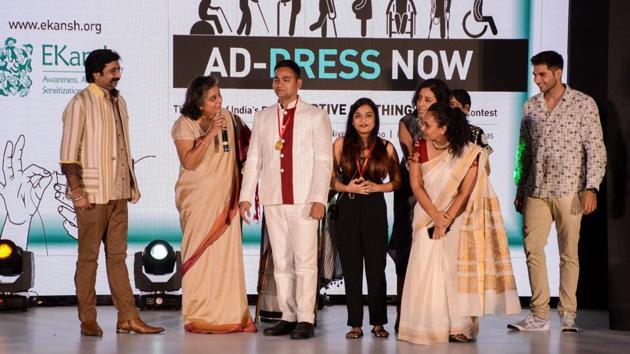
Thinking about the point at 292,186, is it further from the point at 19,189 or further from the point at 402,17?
the point at 19,189

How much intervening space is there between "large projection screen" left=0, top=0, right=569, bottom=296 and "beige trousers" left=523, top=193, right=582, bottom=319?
1344 mm

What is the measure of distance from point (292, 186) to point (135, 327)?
1.24 metres

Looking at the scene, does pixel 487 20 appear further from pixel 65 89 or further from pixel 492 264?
pixel 65 89

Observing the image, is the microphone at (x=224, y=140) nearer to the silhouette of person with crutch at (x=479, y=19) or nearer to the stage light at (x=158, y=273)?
the stage light at (x=158, y=273)

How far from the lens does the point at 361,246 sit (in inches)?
250

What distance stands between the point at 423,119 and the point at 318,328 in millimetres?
1507

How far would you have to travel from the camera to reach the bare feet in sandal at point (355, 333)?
248 inches

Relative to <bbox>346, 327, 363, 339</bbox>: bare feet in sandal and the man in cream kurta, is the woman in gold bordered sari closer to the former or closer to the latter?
the man in cream kurta

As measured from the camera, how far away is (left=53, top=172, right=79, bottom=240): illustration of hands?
26.2 ft

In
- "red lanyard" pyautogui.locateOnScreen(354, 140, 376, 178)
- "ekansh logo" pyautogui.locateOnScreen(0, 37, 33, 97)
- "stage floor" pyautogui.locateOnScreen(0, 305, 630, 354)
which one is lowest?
"stage floor" pyautogui.locateOnScreen(0, 305, 630, 354)

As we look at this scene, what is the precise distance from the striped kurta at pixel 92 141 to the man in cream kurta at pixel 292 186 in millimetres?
783

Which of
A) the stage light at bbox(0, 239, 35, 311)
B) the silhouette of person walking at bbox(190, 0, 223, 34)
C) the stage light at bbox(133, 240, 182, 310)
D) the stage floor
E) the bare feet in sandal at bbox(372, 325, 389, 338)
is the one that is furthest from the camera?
the silhouette of person walking at bbox(190, 0, 223, 34)

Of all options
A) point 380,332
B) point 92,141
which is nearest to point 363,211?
point 380,332

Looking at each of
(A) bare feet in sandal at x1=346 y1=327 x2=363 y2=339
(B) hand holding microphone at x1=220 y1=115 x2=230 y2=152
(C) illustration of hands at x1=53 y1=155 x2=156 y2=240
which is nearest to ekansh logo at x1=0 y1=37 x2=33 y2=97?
(C) illustration of hands at x1=53 y1=155 x2=156 y2=240
